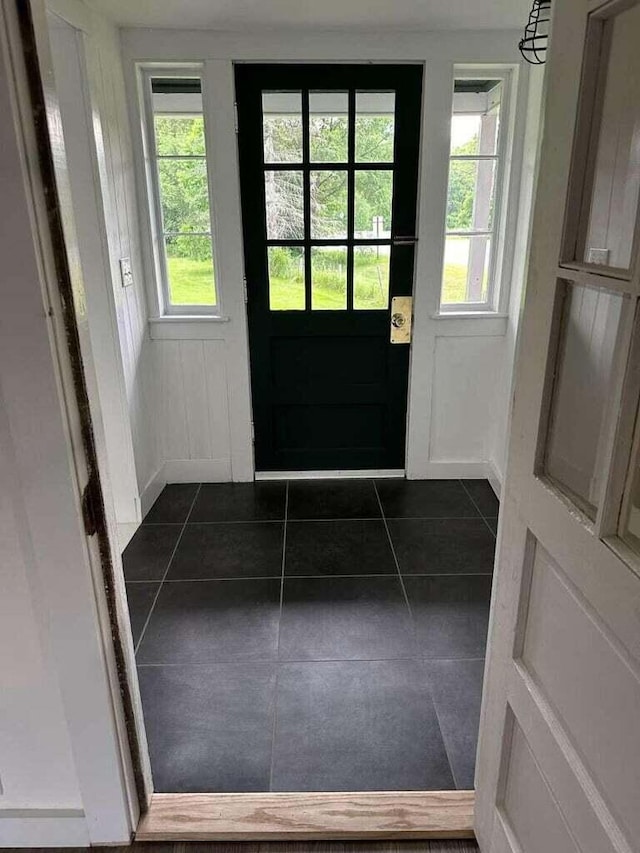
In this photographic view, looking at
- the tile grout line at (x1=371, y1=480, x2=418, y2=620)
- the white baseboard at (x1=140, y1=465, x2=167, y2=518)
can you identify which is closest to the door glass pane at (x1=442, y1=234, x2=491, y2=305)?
the tile grout line at (x1=371, y1=480, x2=418, y2=620)

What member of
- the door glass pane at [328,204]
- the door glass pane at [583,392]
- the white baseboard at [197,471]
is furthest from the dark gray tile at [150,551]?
the door glass pane at [583,392]

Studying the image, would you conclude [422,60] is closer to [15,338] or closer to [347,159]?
[347,159]

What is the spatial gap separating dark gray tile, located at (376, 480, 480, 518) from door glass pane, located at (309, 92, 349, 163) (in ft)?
5.80

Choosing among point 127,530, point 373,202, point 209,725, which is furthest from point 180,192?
point 209,725

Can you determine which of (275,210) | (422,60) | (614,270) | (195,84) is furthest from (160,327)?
(614,270)

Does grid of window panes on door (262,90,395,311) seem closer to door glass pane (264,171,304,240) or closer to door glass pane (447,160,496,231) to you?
door glass pane (264,171,304,240)

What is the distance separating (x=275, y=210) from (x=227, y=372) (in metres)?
0.89

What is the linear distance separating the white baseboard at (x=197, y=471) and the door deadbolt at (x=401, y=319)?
1.21 meters

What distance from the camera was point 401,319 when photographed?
123 inches

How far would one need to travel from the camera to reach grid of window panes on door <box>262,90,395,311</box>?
283 cm

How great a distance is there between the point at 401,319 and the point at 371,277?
0.28m

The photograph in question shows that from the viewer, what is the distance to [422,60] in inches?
108

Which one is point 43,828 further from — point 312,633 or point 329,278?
point 329,278

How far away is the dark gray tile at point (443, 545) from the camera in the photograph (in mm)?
2594
